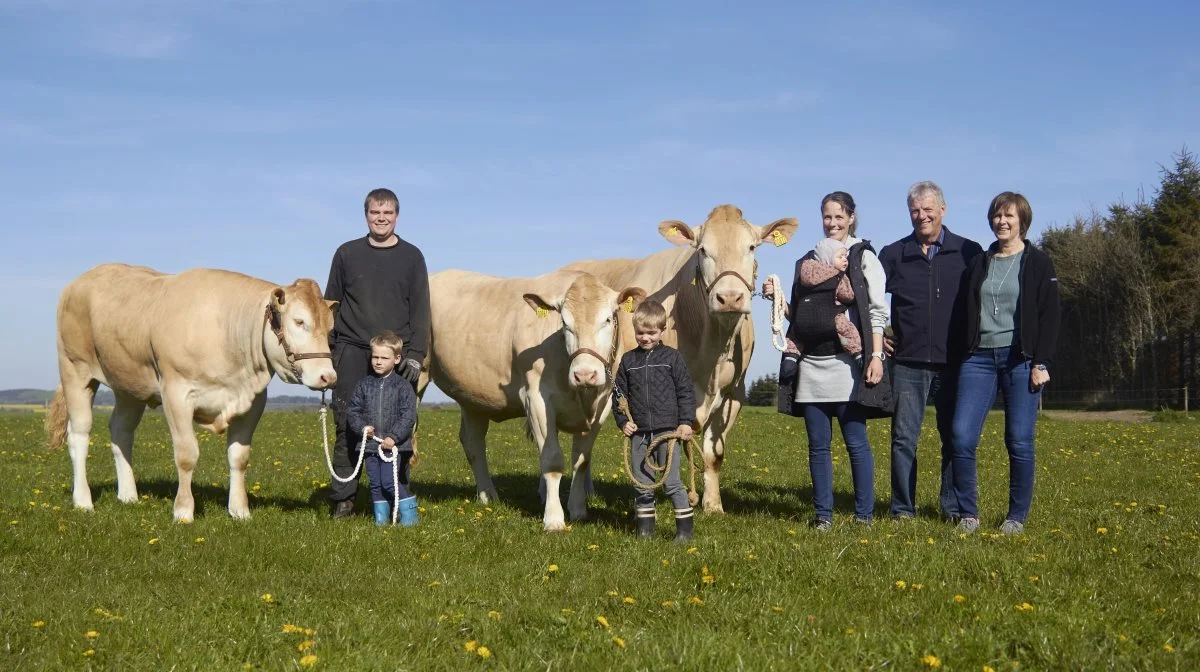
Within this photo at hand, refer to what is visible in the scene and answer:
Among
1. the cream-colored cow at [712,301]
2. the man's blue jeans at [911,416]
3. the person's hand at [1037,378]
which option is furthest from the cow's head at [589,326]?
the person's hand at [1037,378]

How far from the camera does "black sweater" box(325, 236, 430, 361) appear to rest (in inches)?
364

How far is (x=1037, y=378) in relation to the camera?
768 cm

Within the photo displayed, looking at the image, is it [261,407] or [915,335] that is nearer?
[915,335]

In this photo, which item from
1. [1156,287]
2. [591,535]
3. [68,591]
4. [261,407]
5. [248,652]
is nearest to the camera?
[248,652]

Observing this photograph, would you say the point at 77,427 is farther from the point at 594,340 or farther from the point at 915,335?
the point at 915,335

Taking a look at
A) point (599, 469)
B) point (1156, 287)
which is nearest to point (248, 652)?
point (599, 469)

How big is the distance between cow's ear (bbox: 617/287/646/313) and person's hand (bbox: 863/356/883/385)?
1.92m

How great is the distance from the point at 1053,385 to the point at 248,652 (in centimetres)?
5296

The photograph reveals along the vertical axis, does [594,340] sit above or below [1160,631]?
above

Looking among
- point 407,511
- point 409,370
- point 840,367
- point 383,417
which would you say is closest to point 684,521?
point 840,367

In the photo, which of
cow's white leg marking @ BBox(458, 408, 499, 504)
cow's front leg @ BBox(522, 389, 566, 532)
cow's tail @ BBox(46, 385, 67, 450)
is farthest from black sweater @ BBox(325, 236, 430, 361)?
cow's tail @ BBox(46, 385, 67, 450)

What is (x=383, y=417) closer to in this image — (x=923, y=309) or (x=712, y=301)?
(x=712, y=301)

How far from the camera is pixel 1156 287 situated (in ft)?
149

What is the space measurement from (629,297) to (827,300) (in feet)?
5.32
